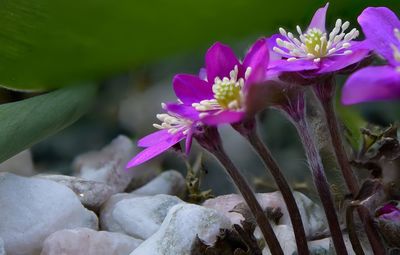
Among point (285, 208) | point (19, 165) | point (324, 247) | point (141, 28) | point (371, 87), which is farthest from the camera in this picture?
point (19, 165)

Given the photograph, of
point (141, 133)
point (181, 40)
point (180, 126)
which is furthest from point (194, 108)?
point (141, 133)

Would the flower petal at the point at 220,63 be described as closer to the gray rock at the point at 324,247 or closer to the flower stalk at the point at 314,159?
the flower stalk at the point at 314,159

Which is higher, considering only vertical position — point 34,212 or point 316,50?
point 316,50

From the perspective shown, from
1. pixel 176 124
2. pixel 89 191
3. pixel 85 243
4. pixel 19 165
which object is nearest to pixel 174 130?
pixel 176 124

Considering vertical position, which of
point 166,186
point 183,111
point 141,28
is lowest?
point 166,186

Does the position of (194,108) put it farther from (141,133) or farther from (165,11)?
(141,133)

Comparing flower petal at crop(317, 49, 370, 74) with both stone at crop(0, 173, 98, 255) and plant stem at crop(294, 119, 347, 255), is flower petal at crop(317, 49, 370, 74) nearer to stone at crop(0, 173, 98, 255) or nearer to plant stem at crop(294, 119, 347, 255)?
plant stem at crop(294, 119, 347, 255)

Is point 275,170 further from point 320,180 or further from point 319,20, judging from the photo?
point 319,20
